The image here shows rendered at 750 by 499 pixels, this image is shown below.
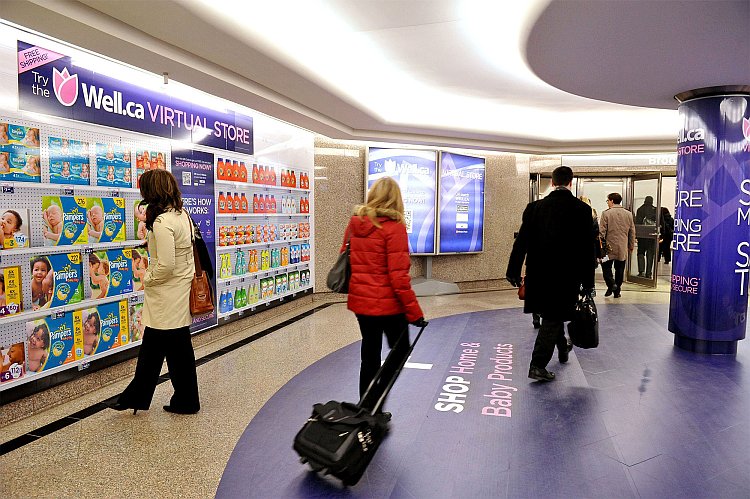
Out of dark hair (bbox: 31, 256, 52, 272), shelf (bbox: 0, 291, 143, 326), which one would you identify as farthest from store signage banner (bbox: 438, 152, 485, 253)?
dark hair (bbox: 31, 256, 52, 272)

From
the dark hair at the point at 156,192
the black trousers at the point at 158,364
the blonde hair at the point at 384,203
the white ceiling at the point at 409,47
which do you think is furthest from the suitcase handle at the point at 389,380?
the white ceiling at the point at 409,47

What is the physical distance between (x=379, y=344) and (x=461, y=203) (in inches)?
256

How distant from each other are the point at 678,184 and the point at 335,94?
3.75 meters

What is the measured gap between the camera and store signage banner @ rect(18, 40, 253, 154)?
3.53 metres

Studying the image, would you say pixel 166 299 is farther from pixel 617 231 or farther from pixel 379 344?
pixel 617 231

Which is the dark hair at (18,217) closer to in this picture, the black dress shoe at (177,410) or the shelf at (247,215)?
the black dress shoe at (177,410)

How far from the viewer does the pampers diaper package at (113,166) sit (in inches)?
161

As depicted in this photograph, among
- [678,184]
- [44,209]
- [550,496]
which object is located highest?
[678,184]

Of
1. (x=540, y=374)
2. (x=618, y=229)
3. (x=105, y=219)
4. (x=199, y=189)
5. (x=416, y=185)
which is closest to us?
(x=105, y=219)

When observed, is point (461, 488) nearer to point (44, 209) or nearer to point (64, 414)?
point (64, 414)

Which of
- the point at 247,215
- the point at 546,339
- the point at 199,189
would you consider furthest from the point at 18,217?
the point at 546,339

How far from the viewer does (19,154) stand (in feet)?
11.2

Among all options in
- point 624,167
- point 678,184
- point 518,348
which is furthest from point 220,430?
point 624,167

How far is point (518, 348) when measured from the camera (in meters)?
5.39
